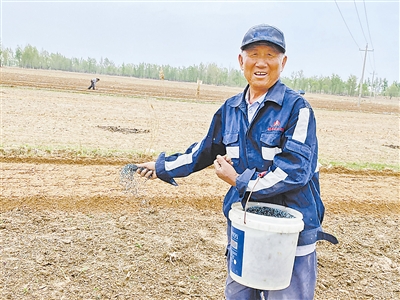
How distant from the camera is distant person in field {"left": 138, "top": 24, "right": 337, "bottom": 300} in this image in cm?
154

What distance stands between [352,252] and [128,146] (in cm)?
505

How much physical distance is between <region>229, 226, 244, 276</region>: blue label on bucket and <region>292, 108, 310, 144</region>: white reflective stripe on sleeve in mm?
453

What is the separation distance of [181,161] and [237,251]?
627 millimetres

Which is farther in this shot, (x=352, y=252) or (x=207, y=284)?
(x=352, y=252)

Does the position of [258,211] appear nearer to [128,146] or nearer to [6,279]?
[6,279]

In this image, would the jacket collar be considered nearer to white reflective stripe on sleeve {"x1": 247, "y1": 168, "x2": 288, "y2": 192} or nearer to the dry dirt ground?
white reflective stripe on sleeve {"x1": 247, "y1": 168, "x2": 288, "y2": 192}

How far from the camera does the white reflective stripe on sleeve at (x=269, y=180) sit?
1.52m

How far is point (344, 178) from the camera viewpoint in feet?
20.9

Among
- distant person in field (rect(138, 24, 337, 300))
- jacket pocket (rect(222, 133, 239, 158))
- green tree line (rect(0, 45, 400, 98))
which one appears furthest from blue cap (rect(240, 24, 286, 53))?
green tree line (rect(0, 45, 400, 98))

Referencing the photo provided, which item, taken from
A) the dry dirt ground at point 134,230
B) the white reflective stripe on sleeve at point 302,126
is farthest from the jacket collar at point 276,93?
the dry dirt ground at point 134,230

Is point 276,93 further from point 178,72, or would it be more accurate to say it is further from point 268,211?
point 178,72

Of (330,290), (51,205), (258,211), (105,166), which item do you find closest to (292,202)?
(258,211)

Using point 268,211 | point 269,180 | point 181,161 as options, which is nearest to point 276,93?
point 269,180

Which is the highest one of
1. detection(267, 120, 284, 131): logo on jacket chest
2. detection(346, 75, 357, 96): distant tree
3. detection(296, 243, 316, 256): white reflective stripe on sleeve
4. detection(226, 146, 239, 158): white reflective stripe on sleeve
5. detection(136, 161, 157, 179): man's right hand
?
detection(346, 75, 357, 96): distant tree
